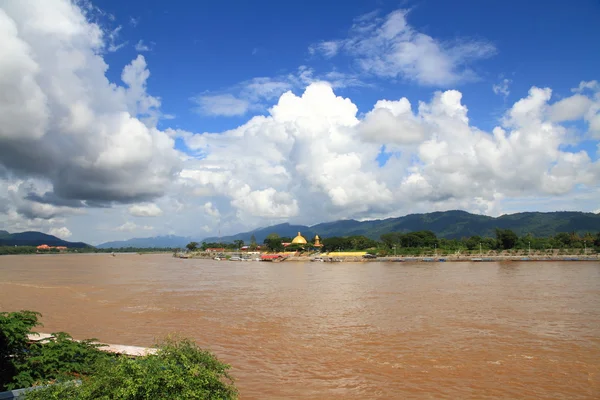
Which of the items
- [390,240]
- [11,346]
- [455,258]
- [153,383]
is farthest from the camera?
[390,240]

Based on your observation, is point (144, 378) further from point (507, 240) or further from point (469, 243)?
point (469, 243)

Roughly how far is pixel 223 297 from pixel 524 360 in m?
17.1

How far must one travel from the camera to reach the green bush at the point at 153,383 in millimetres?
4203

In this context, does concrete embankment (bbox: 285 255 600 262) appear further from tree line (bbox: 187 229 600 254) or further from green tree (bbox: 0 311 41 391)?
green tree (bbox: 0 311 41 391)

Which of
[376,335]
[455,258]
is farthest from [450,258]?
[376,335]

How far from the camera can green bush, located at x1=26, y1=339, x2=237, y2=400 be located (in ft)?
13.8

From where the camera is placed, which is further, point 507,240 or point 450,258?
point 507,240

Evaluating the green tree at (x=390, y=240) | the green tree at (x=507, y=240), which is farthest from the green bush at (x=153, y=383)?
the green tree at (x=390, y=240)

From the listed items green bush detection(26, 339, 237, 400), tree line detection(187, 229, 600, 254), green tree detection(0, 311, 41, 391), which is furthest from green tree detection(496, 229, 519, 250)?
green bush detection(26, 339, 237, 400)

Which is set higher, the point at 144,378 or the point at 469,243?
the point at 144,378

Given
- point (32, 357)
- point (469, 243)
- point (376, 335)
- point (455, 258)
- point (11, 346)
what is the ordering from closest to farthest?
point (11, 346), point (32, 357), point (376, 335), point (455, 258), point (469, 243)

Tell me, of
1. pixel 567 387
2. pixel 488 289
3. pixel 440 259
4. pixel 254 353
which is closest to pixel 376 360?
pixel 254 353

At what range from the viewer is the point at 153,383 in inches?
167

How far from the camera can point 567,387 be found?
328 inches
